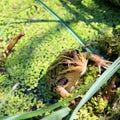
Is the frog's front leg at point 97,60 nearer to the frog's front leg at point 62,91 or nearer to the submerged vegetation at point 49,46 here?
the submerged vegetation at point 49,46

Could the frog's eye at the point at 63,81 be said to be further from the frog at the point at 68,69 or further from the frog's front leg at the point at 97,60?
the frog's front leg at the point at 97,60

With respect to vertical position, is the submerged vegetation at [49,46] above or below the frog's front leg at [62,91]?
above

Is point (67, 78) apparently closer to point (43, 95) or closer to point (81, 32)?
point (43, 95)

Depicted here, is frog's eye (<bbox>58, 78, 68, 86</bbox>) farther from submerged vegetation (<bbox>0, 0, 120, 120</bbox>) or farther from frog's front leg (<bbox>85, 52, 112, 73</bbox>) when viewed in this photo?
frog's front leg (<bbox>85, 52, 112, 73</bbox>)

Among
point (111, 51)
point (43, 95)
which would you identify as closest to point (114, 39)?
point (111, 51)

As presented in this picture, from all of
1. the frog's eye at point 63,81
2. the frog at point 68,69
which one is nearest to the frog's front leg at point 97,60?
the frog at point 68,69

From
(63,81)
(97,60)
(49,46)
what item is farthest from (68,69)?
(49,46)

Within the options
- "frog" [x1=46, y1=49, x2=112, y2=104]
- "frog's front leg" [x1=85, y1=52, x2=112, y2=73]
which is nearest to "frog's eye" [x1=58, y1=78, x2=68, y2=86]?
"frog" [x1=46, y1=49, x2=112, y2=104]
